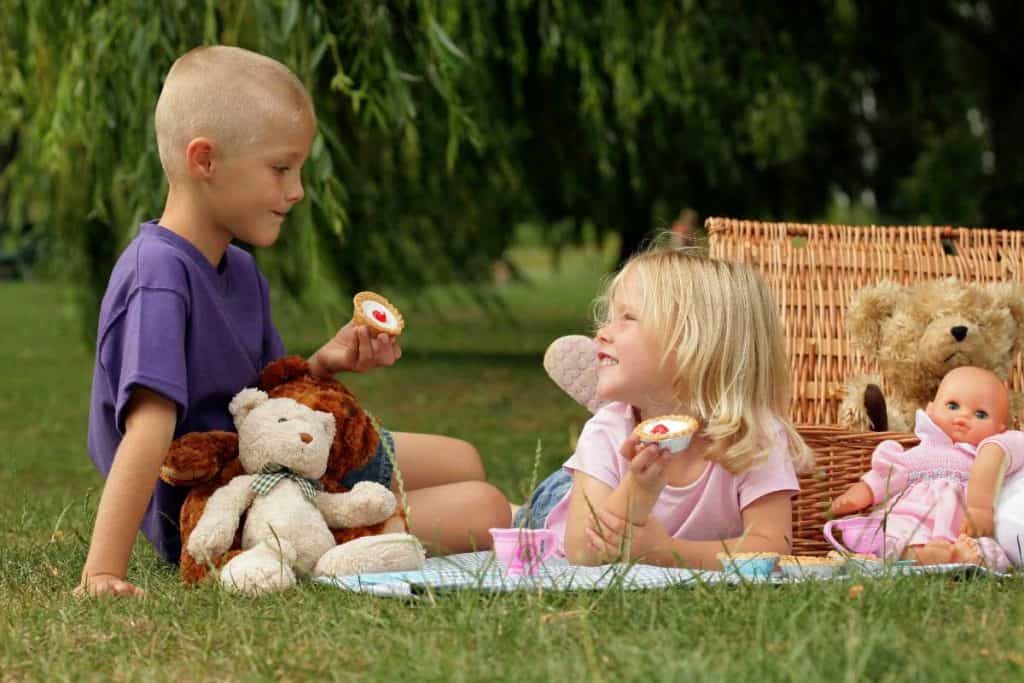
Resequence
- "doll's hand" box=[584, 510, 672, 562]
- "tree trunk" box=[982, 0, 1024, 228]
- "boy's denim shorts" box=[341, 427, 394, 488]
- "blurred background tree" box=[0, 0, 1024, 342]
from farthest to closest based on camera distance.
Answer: "tree trunk" box=[982, 0, 1024, 228] < "blurred background tree" box=[0, 0, 1024, 342] < "boy's denim shorts" box=[341, 427, 394, 488] < "doll's hand" box=[584, 510, 672, 562]

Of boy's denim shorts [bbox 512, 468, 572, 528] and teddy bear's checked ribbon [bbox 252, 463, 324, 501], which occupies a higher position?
teddy bear's checked ribbon [bbox 252, 463, 324, 501]

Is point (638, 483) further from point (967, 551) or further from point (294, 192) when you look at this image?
point (294, 192)

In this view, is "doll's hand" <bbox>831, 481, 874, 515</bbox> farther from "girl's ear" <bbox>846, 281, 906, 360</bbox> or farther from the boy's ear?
the boy's ear

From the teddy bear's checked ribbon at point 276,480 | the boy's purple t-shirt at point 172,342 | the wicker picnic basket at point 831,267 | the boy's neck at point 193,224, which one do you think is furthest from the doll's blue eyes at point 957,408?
the boy's neck at point 193,224

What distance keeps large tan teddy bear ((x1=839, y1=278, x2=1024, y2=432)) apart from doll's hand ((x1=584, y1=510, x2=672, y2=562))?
2.95ft

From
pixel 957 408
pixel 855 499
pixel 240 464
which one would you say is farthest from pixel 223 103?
pixel 957 408

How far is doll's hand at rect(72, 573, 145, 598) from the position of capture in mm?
2768

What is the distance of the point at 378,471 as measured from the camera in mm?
3328

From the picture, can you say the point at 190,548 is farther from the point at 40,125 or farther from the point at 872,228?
the point at 40,125

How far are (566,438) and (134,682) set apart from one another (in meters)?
4.73

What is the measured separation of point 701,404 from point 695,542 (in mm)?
282

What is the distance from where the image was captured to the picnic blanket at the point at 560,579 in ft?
8.33

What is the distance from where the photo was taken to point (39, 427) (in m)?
7.61

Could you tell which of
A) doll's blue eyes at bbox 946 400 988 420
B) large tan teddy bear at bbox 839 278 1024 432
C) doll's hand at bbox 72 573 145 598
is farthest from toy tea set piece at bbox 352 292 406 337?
doll's blue eyes at bbox 946 400 988 420
